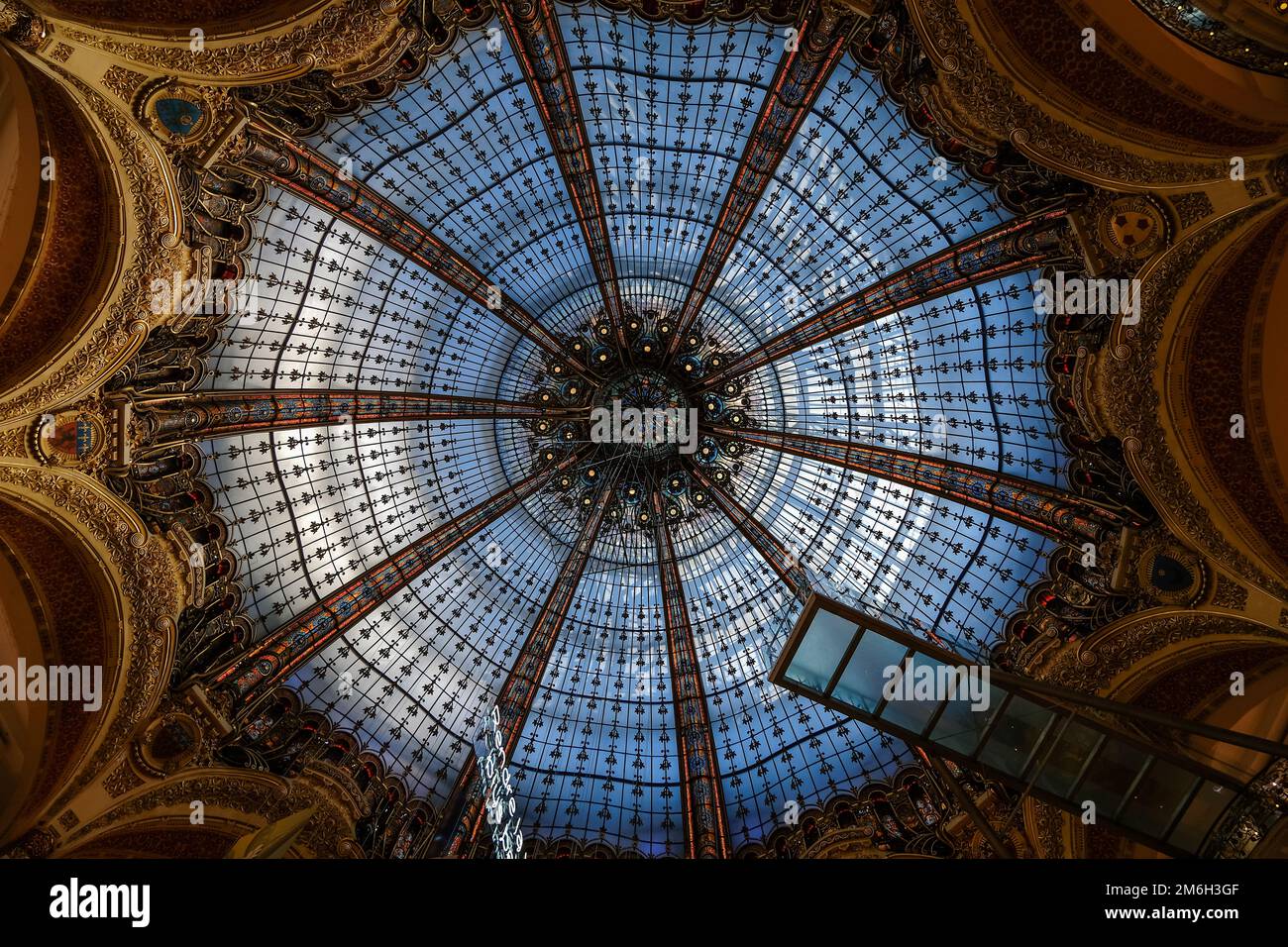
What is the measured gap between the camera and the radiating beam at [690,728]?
800 inches

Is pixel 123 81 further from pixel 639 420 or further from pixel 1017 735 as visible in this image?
pixel 1017 735

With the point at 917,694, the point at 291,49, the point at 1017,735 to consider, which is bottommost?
the point at 1017,735

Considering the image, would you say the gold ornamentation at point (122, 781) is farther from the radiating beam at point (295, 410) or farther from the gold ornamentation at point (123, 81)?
the gold ornamentation at point (123, 81)

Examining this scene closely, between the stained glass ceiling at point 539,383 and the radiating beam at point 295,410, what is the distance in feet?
1.72

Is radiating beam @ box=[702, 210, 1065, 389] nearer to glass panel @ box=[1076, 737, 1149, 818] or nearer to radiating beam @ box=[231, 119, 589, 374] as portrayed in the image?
radiating beam @ box=[231, 119, 589, 374]

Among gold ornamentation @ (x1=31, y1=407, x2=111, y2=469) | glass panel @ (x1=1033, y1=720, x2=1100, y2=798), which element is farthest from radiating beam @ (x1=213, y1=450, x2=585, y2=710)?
glass panel @ (x1=1033, y1=720, x2=1100, y2=798)

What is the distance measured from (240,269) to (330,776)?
12179 millimetres

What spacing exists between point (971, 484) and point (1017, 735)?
7.93 m

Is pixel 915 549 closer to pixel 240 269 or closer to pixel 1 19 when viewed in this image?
pixel 240 269

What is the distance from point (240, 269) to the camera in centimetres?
1605

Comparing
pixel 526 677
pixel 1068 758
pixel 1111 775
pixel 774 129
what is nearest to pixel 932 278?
Answer: pixel 774 129

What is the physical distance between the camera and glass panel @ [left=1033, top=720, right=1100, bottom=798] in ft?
38.0

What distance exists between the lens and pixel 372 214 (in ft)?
57.8
